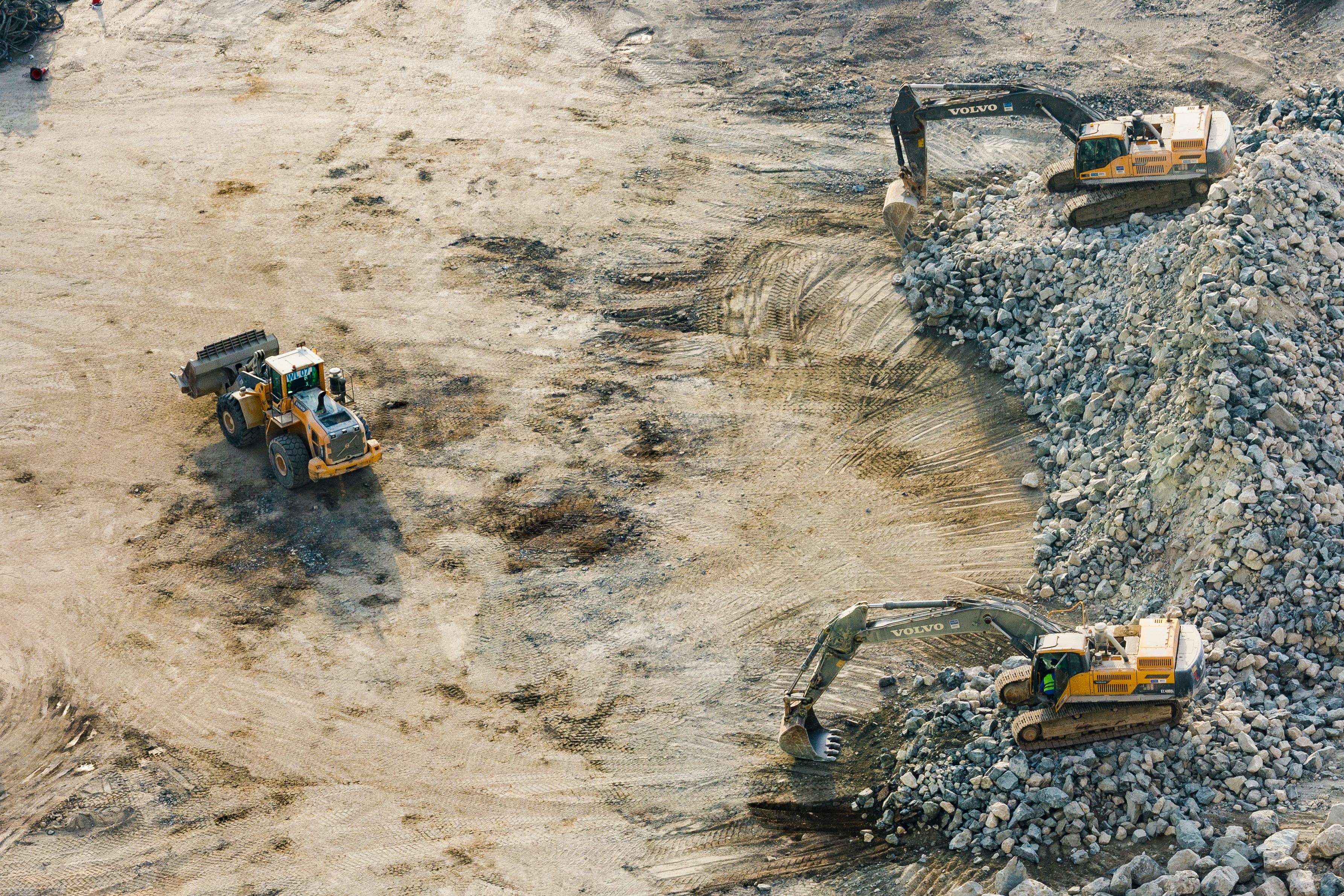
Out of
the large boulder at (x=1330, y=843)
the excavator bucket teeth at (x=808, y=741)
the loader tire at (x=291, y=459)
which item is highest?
the loader tire at (x=291, y=459)

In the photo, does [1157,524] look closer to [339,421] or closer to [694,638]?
[694,638]

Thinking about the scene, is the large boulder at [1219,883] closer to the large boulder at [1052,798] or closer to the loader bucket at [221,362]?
the large boulder at [1052,798]

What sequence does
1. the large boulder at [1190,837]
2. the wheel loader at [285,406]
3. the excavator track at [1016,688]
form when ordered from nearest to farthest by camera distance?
the large boulder at [1190,837]
the excavator track at [1016,688]
the wheel loader at [285,406]

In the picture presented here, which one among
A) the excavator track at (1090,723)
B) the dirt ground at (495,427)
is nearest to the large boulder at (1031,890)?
the dirt ground at (495,427)

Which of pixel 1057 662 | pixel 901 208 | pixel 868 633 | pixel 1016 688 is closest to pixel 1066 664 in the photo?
pixel 1057 662

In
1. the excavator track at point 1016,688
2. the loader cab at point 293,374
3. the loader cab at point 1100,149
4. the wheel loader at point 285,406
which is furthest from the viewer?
the loader cab at point 1100,149

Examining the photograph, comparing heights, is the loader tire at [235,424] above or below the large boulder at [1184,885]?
above

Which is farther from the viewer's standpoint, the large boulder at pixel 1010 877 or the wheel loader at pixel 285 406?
the wheel loader at pixel 285 406
